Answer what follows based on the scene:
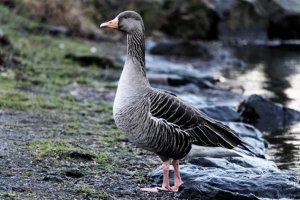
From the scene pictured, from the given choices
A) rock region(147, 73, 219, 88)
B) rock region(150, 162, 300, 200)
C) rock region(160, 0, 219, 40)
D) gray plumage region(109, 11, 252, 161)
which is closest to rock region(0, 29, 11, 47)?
rock region(147, 73, 219, 88)

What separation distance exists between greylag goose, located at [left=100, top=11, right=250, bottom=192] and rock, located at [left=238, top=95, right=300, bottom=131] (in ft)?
22.7

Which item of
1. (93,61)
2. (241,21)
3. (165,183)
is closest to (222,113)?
(165,183)

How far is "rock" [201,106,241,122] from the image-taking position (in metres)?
13.8

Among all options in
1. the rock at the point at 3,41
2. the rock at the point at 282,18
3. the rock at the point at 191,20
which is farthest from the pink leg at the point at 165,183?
the rock at the point at 282,18

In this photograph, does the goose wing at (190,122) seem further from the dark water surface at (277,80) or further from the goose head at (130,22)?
the dark water surface at (277,80)

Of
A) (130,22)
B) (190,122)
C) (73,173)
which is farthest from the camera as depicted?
(130,22)

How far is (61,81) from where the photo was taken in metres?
17.1

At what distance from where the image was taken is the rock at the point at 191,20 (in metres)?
36.2

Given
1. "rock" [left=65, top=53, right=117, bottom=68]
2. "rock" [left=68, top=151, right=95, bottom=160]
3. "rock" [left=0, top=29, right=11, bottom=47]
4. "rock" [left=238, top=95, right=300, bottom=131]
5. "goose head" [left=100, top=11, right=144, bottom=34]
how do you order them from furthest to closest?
"rock" [left=65, top=53, right=117, bottom=68] < "rock" [left=0, top=29, right=11, bottom=47] < "rock" [left=238, top=95, right=300, bottom=131] < "rock" [left=68, top=151, right=95, bottom=160] < "goose head" [left=100, top=11, right=144, bottom=34]

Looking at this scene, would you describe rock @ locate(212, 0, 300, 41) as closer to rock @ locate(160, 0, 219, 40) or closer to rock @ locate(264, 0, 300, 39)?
rock @ locate(264, 0, 300, 39)

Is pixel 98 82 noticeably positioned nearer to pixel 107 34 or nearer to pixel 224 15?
pixel 107 34

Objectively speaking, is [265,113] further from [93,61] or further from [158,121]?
[158,121]

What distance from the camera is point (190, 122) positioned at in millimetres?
8180

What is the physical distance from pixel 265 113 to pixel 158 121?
8.05m
